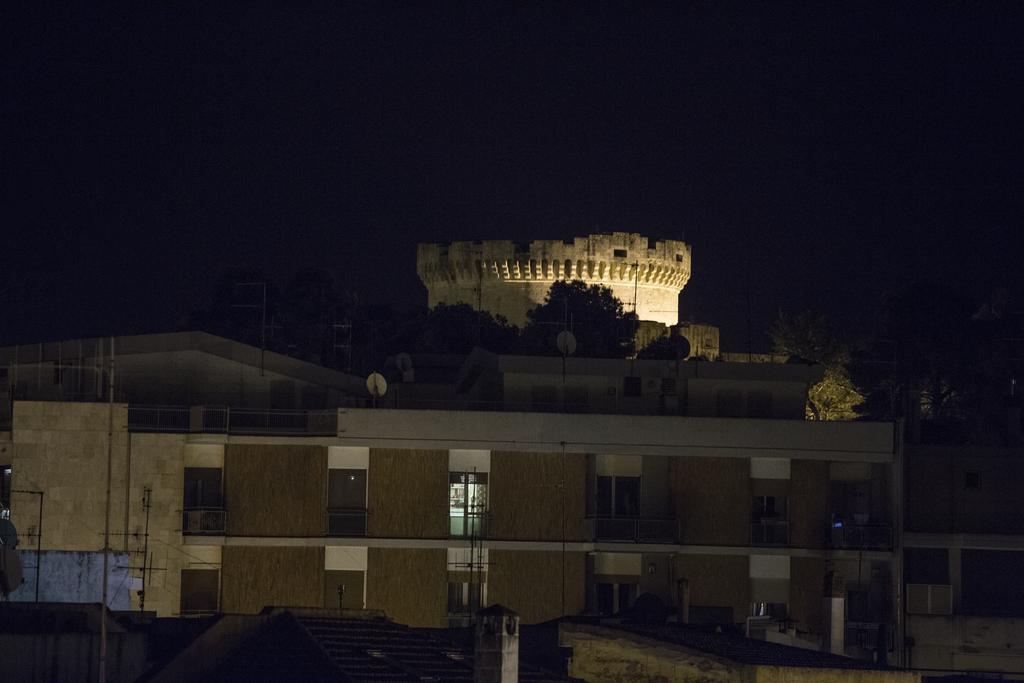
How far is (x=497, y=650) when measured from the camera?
26281mm

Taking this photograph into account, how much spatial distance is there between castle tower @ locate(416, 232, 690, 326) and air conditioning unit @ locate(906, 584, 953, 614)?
5544cm

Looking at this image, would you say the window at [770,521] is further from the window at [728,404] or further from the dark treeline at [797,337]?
the dark treeline at [797,337]

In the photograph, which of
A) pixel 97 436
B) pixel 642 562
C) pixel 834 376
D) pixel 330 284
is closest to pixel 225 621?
pixel 97 436

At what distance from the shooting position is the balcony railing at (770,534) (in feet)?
159

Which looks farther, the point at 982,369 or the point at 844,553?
the point at 982,369

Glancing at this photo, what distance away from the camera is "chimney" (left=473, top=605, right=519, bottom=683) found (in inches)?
1033

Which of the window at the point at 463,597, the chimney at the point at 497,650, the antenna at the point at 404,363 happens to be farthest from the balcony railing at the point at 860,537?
the chimney at the point at 497,650

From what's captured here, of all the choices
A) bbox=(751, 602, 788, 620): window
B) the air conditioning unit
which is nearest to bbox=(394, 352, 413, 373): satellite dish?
bbox=(751, 602, 788, 620): window

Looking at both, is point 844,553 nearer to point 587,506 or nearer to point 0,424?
point 587,506

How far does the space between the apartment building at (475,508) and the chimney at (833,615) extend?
0.13 metres

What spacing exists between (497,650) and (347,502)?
21.3m

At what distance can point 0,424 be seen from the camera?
158 feet

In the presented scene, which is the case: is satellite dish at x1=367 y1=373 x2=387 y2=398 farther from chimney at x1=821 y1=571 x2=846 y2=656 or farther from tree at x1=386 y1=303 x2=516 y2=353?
tree at x1=386 y1=303 x2=516 y2=353

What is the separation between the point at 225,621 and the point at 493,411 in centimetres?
1741
